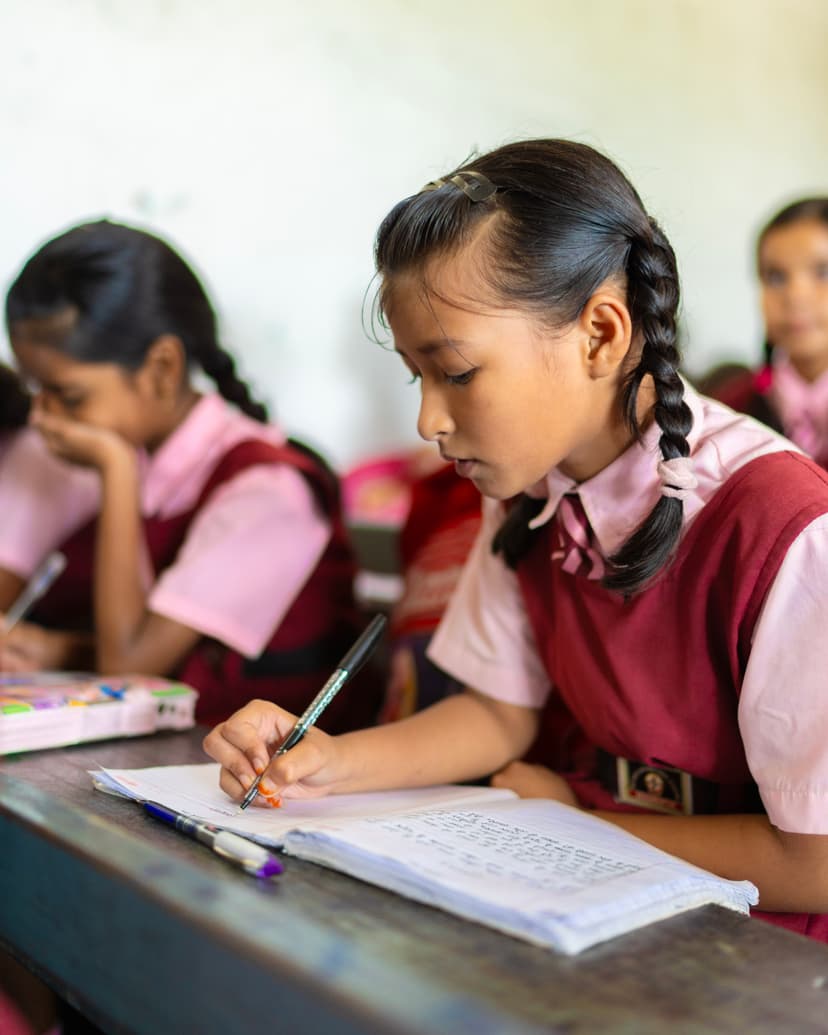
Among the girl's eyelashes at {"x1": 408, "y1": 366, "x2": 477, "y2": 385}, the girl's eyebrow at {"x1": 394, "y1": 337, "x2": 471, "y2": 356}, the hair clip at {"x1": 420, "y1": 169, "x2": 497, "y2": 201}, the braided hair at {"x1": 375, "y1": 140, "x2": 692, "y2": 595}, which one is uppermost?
the hair clip at {"x1": 420, "y1": 169, "x2": 497, "y2": 201}

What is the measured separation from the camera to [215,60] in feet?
6.09

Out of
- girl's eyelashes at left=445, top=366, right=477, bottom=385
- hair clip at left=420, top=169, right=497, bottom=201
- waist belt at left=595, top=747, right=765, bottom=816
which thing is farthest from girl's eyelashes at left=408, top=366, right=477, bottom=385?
waist belt at left=595, top=747, right=765, bottom=816

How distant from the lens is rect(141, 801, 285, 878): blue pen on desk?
0.65 meters

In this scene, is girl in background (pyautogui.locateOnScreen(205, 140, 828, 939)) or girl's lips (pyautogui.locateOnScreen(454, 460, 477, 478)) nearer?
girl in background (pyautogui.locateOnScreen(205, 140, 828, 939))

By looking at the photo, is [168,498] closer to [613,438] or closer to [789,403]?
[613,438]

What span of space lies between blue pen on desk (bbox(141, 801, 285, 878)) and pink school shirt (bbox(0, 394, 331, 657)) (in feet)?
2.02

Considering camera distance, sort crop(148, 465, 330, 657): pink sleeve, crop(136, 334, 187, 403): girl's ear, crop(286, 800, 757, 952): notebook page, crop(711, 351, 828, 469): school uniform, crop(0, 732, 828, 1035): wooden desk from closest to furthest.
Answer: crop(0, 732, 828, 1035): wooden desk
crop(286, 800, 757, 952): notebook page
crop(148, 465, 330, 657): pink sleeve
crop(136, 334, 187, 403): girl's ear
crop(711, 351, 828, 469): school uniform

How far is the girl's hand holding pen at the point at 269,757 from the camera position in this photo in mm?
802

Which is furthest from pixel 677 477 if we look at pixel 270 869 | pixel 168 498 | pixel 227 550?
pixel 168 498

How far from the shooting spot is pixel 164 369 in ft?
4.89

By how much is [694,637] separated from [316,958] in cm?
45

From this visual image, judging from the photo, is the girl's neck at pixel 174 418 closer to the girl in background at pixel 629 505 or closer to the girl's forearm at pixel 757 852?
the girl in background at pixel 629 505

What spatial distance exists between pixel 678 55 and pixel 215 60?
52.0 inches

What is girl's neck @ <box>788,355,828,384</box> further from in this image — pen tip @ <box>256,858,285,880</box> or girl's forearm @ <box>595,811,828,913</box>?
pen tip @ <box>256,858,285,880</box>
